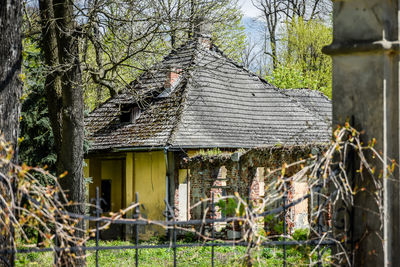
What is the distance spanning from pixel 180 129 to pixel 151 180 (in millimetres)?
1997

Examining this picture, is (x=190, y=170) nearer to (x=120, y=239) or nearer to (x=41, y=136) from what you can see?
(x=120, y=239)

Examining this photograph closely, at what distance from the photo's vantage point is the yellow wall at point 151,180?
16.9 metres

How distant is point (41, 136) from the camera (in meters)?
14.4

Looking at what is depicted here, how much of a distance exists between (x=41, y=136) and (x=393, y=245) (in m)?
12.1

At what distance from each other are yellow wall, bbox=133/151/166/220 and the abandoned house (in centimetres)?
3

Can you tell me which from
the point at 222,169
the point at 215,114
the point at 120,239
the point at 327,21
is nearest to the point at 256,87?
the point at 215,114

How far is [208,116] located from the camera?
17625 mm

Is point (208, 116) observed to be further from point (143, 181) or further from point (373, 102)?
point (373, 102)

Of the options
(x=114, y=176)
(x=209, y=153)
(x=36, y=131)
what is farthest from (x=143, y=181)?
(x=36, y=131)

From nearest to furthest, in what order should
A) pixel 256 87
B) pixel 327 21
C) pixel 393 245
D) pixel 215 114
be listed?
pixel 393 245, pixel 215 114, pixel 256 87, pixel 327 21

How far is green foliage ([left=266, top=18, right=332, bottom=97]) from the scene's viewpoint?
106 feet

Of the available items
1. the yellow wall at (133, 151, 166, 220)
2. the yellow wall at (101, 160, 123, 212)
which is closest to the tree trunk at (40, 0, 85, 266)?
the yellow wall at (133, 151, 166, 220)

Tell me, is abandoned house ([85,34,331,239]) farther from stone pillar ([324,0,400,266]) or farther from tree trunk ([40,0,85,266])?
stone pillar ([324,0,400,266])

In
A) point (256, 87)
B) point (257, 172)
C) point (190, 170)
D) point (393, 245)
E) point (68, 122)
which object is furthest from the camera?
point (256, 87)
